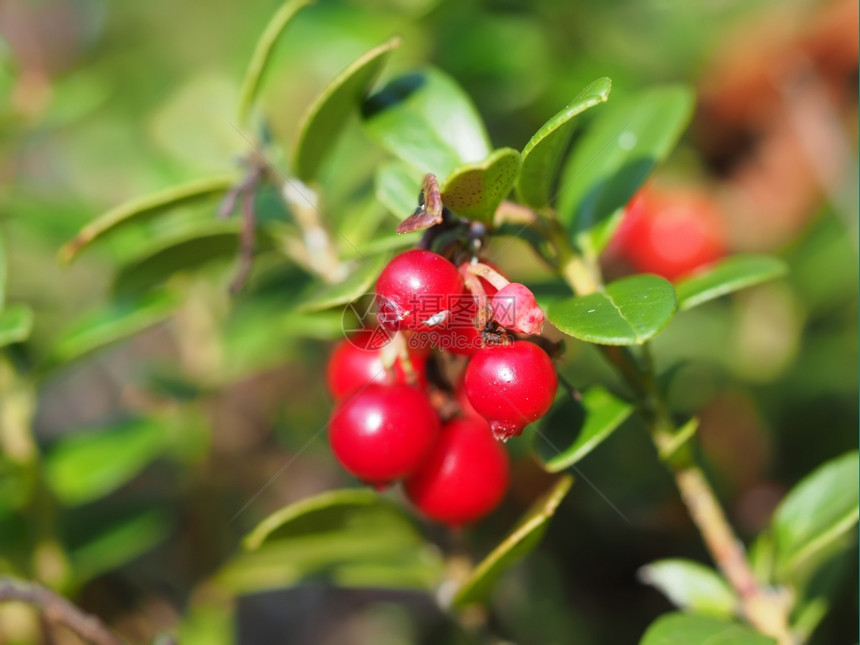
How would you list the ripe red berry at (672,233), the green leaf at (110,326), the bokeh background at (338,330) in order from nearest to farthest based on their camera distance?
the green leaf at (110,326), the bokeh background at (338,330), the ripe red berry at (672,233)

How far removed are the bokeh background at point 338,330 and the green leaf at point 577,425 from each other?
439 millimetres

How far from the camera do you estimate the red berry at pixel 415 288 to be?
3.56 ft

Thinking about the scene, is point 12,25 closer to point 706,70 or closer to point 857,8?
point 706,70

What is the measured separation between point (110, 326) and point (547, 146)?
1.09 m

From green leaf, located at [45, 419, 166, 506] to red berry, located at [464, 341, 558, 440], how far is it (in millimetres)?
1130

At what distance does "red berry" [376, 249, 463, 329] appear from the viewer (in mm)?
1084

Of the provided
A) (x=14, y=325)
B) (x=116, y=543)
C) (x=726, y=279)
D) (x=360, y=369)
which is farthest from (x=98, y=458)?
(x=726, y=279)

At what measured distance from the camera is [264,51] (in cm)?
148

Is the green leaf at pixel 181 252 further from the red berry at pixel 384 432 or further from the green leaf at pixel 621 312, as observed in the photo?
the green leaf at pixel 621 312

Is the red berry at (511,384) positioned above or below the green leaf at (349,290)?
below

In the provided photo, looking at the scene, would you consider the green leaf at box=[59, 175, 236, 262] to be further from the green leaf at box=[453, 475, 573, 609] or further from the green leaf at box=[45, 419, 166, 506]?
the green leaf at box=[453, 475, 573, 609]

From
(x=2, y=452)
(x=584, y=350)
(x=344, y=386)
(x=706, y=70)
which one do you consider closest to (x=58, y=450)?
(x=2, y=452)

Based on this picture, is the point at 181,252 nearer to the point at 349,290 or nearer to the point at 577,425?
the point at 349,290

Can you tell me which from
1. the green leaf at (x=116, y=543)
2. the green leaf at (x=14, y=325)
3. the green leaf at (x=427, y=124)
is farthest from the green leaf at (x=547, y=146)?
the green leaf at (x=116, y=543)
